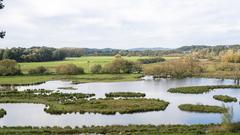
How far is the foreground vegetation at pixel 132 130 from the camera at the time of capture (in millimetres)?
42875

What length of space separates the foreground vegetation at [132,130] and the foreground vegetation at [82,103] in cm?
1252

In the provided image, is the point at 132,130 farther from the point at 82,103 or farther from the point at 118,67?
the point at 118,67

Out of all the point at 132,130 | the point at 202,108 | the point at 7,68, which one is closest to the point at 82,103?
the point at 202,108

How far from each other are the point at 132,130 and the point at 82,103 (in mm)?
23568

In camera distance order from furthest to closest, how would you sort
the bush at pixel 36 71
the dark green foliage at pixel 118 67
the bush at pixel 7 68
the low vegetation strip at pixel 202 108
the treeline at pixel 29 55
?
1. the treeline at pixel 29 55
2. the dark green foliage at pixel 118 67
3. the bush at pixel 36 71
4. the bush at pixel 7 68
5. the low vegetation strip at pixel 202 108

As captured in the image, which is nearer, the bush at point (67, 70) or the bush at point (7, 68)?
the bush at point (7, 68)

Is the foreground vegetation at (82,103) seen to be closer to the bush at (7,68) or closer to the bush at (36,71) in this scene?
the bush at (7,68)

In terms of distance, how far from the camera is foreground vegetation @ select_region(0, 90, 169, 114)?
2339 inches

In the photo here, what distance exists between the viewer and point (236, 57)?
166 metres

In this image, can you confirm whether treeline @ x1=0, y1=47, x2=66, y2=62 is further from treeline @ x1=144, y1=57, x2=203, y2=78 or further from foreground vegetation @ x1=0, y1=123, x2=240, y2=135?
foreground vegetation @ x1=0, y1=123, x2=240, y2=135

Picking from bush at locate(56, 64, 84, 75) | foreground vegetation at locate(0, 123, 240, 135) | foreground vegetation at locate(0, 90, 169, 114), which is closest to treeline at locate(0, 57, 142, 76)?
bush at locate(56, 64, 84, 75)

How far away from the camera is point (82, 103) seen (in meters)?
66.4

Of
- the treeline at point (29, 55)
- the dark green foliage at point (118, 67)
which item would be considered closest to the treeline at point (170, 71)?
the dark green foliage at point (118, 67)

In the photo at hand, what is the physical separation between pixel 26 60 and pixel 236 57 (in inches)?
3753
